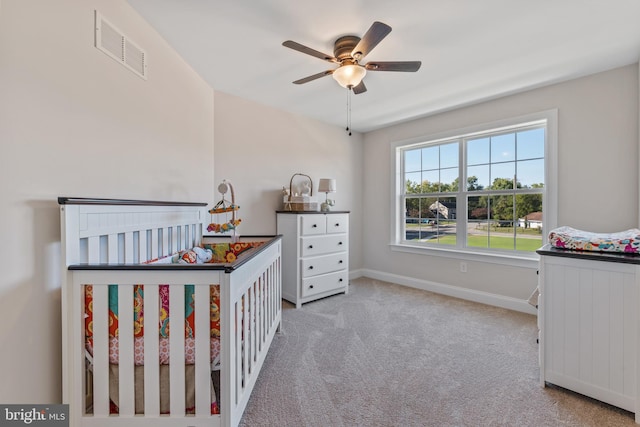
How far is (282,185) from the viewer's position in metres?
3.52

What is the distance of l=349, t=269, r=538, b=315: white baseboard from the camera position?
9.61ft

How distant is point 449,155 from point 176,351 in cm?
355

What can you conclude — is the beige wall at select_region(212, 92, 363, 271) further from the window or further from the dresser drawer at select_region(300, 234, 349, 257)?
the window

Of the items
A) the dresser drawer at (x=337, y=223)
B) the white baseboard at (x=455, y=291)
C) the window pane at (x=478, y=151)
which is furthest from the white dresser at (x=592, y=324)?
the dresser drawer at (x=337, y=223)

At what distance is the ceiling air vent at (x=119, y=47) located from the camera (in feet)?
4.96

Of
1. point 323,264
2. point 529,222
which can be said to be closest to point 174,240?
point 323,264

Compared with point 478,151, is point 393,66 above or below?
above

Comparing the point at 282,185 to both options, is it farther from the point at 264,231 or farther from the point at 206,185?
the point at 206,185

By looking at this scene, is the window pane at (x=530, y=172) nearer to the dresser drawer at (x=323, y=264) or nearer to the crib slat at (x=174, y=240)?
the dresser drawer at (x=323, y=264)

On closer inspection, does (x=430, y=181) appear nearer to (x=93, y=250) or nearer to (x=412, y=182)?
(x=412, y=182)

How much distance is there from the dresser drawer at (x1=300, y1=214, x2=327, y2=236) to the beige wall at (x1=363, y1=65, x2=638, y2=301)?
1.64 metres

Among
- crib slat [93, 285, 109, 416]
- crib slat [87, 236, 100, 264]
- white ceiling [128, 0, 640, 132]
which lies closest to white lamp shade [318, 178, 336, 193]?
white ceiling [128, 0, 640, 132]

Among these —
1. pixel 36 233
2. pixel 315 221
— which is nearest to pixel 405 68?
pixel 315 221

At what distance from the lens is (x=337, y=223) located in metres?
3.50
